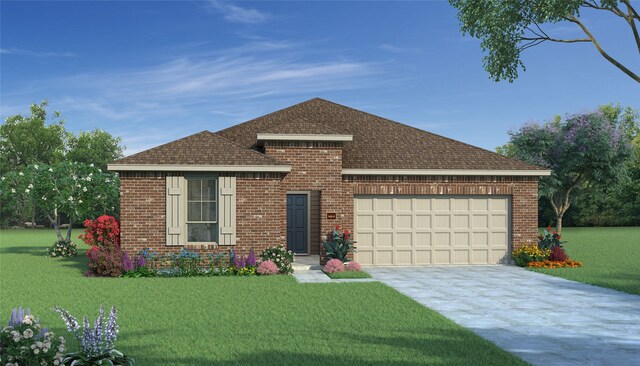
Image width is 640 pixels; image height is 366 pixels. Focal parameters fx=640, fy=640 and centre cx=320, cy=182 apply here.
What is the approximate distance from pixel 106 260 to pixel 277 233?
4.59 m

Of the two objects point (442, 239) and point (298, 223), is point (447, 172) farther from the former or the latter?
point (298, 223)

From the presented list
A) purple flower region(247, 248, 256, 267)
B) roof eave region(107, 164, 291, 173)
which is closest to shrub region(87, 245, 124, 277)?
roof eave region(107, 164, 291, 173)

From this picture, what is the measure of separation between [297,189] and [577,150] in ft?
86.1

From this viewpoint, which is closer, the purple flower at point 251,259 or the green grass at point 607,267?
the green grass at point 607,267

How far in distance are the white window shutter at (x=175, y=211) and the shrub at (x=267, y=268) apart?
2.33 m

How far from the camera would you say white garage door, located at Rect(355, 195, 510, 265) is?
771 inches

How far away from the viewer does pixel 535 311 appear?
455 inches

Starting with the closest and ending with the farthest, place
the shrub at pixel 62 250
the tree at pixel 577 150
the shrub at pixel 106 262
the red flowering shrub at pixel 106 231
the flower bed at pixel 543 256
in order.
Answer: the shrub at pixel 106 262
the red flowering shrub at pixel 106 231
the flower bed at pixel 543 256
the shrub at pixel 62 250
the tree at pixel 577 150

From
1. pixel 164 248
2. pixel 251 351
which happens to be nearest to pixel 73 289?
pixel 164 248

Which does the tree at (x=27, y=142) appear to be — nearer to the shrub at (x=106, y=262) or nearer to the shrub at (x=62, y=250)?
the shrub at (x=62, y=250)

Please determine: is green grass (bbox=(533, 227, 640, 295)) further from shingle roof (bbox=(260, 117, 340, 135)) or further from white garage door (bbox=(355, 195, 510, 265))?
shingle roof (bbox=(260, 117, 340, 135))

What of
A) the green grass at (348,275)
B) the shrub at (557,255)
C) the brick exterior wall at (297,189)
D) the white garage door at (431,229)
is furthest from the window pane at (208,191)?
the shrub at (557,255)

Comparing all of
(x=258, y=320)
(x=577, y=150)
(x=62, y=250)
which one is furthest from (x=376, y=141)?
(x=577, y=150)

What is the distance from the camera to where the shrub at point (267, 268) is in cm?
1695
